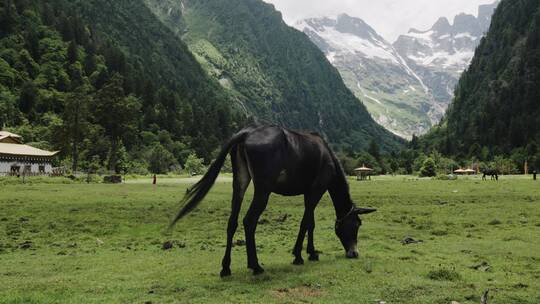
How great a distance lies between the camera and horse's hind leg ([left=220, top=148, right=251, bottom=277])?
12.9m

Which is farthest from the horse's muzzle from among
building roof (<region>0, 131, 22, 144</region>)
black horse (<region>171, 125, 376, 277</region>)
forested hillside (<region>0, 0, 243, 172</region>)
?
building roof (<region>0, 131, 22, 144</region>)

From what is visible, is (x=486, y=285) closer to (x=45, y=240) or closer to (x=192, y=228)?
(x=192, y=228)

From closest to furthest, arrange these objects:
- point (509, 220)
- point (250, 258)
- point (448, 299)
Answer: point (448, 299)
point (250, 258)
point (509, 220)

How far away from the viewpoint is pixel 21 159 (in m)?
86.2

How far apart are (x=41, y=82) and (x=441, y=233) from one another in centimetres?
15951

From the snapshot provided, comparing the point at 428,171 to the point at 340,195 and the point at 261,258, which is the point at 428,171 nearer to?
the point at 340,195

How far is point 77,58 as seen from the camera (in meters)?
183

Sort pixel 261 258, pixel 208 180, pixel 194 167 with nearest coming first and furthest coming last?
pixel 208 180 → pixel 261 258 → pixel 194 167

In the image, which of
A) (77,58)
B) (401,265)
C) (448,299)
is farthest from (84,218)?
(77,58)

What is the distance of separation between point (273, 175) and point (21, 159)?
287 feet

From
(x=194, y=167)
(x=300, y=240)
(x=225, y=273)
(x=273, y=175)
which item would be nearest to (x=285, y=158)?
(x=273, y=175)

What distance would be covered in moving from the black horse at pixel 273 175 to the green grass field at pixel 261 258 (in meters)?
0.91

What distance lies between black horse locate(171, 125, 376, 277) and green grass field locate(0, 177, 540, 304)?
0.91 meters

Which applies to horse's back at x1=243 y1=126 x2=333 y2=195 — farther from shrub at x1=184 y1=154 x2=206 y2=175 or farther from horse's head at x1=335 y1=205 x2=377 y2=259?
shrub at x1=184 y1=154 x2=206 y2=175
